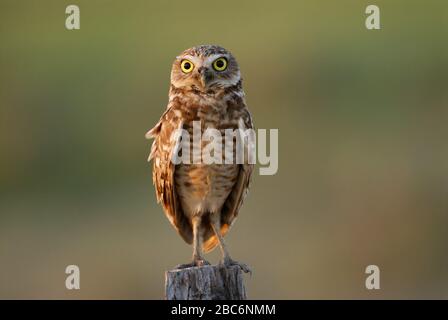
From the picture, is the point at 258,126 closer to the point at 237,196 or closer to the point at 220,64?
the point at 237,196

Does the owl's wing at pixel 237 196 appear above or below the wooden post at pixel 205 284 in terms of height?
above

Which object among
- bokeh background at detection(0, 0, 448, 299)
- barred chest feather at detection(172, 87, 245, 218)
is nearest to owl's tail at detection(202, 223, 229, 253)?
barred chest feather at detection(172, 87, 245, 218)

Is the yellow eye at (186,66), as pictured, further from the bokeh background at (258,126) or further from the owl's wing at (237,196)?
the bokeh background at (258,126)

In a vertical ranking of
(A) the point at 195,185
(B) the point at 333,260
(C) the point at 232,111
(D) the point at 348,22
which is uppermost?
(D) the point at 348,22

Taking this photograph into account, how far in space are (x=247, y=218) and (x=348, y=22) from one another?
10.8m

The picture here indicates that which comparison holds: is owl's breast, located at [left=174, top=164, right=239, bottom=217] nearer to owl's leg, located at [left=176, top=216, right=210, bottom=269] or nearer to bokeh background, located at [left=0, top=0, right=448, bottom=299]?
owl's leg, located at [left=176, top=216, right=210, bottom=269]

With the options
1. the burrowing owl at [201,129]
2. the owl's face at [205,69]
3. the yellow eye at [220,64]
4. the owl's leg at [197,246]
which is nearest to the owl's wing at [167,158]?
the burrowing owl at [201,129]

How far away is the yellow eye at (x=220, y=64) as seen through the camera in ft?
20.8

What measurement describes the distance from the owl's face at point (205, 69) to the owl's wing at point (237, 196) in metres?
0.28

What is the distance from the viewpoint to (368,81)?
65.0 feet

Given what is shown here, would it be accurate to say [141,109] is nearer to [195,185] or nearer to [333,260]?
[333,260]

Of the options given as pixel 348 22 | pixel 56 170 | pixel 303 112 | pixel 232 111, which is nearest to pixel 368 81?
pixel 303 112

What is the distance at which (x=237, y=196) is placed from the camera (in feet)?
22.1

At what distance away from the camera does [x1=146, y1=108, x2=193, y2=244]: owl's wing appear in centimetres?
640
